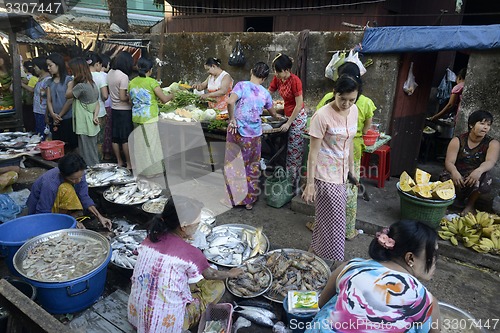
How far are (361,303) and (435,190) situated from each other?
314cm

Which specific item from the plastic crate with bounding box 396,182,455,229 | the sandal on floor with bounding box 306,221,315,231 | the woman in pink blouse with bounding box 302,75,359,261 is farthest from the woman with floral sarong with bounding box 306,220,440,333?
the sandal on floor with bounding box 306,221,315,231

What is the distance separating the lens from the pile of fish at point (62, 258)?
3.10 meters

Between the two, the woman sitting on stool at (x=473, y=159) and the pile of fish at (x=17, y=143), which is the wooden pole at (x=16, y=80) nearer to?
the pile of fish at (x=17, y=143)

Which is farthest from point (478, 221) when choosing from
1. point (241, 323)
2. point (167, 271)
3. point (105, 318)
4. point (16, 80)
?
point (16, 80)

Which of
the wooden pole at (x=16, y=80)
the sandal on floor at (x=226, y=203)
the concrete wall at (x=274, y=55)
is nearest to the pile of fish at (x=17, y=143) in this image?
the wooden pole at (x=16, y=80)

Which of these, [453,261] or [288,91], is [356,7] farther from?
[453,261]

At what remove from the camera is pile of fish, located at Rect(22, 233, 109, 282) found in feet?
10.2

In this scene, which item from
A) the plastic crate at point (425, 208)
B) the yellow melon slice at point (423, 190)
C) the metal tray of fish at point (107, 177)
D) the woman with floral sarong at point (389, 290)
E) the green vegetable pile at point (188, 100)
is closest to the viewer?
the woman with floral sarong at point (389, 290)

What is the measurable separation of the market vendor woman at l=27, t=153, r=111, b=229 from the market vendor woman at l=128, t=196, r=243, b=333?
1.86 metres

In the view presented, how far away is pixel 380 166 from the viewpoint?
5.84 metres

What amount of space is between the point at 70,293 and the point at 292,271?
2.10 m

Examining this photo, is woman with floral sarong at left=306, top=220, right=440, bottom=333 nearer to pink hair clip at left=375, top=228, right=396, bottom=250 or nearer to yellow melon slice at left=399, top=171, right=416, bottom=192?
pink hair clip at left=375, top=228, right=396, bottom=250

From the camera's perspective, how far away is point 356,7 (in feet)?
26.6

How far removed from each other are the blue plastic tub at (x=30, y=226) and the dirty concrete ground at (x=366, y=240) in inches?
17.7
